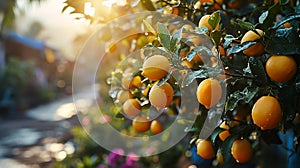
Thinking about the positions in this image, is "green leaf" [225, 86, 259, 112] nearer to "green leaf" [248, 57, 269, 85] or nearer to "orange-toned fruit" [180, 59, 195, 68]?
"green leaf" [248, 57, 269, 85]

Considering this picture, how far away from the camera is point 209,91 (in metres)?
0.74

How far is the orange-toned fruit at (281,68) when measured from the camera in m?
0.66

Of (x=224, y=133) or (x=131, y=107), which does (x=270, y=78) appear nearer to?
A: (x=224, y=133)

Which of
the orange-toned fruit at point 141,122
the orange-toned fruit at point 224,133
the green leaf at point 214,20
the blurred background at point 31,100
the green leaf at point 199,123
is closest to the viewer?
the green leaf at point 214,20

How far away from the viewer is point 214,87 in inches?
29.0

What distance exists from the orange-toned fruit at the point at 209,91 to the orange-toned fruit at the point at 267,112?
0.09 meters

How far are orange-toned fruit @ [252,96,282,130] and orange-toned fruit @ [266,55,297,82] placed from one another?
0.05 metres

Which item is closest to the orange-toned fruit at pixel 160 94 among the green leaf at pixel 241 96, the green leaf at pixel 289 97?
the green leaf at pixel 241 96

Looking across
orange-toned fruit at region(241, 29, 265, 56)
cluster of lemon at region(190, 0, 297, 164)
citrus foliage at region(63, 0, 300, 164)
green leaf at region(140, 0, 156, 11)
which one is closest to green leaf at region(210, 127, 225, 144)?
citrus foliage at region(63, 0, 300, 164)

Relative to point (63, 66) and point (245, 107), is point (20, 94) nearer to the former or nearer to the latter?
point (63, 66)

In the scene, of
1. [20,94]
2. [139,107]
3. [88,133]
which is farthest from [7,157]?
[20,94]

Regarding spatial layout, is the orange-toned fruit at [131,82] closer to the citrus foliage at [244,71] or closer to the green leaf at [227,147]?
the citrus foliage at [244,71]

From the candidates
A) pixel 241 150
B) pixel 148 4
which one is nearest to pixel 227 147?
pixel 241 150

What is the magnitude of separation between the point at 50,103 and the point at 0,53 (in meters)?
2.13
